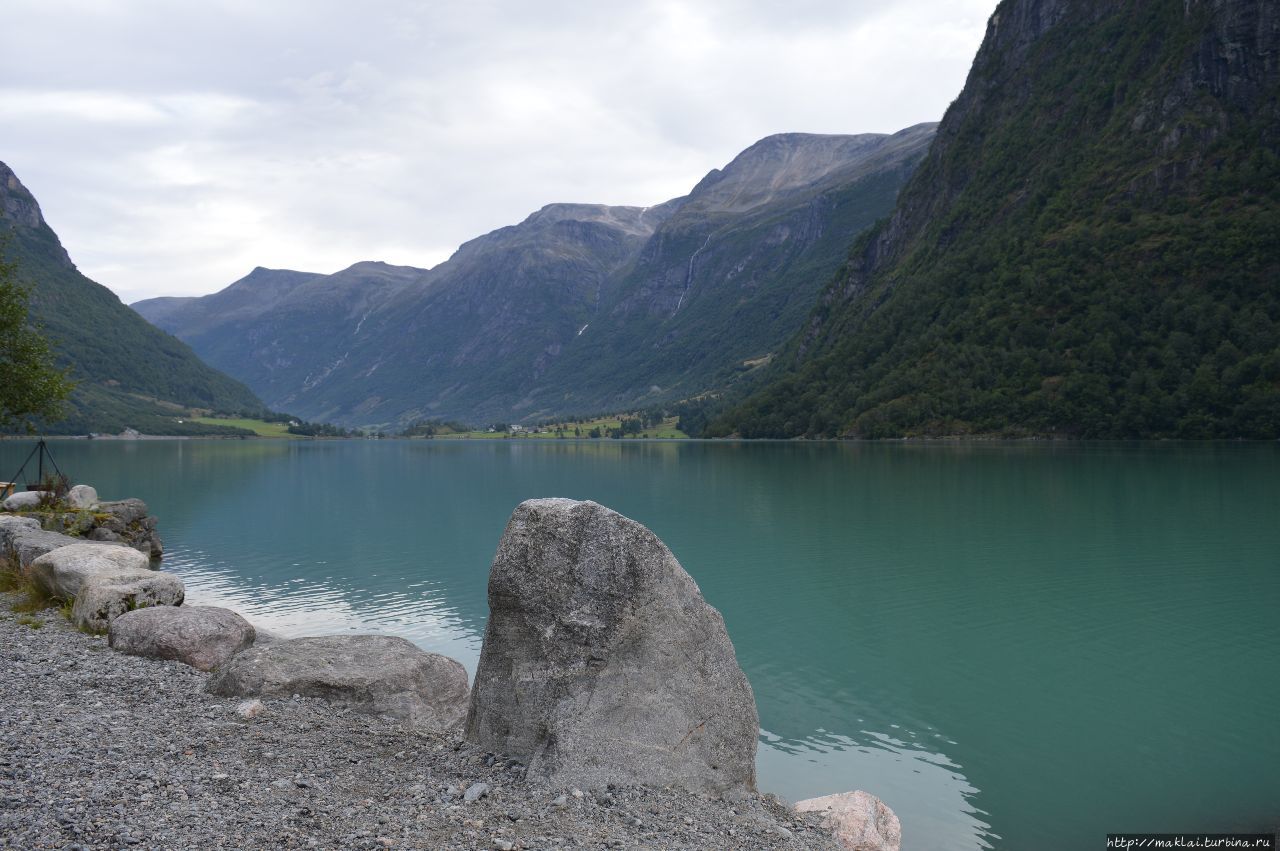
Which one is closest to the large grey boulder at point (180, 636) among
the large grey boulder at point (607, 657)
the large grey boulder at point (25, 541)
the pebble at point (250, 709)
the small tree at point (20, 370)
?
the pebble at point (250, 709)

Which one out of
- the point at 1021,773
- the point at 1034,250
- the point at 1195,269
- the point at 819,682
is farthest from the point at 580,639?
the point at 1034,250

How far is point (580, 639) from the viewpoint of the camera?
424 inches

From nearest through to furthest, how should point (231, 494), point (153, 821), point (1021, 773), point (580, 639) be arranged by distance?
point (153, 821) < point (580, 639) < point (1021, 773) < point (231, 494)

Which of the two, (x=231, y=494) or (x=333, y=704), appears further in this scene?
(x=231, y=494)

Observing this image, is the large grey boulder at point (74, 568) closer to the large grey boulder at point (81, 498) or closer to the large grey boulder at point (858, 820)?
the large grey boulder at point (858, 820)

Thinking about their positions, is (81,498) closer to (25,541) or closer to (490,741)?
(25,541)

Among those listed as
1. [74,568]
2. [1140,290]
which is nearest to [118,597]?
[74,568]

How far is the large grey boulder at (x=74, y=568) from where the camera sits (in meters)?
20.9

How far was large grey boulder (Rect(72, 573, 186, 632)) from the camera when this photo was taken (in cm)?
1848

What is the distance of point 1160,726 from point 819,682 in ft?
23.2

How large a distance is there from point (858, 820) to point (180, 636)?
1282 centimetres

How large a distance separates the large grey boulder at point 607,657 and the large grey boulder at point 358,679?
307cm

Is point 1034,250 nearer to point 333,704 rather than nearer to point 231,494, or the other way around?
point 231,494

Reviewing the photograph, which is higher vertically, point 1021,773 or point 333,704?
point 333,704
